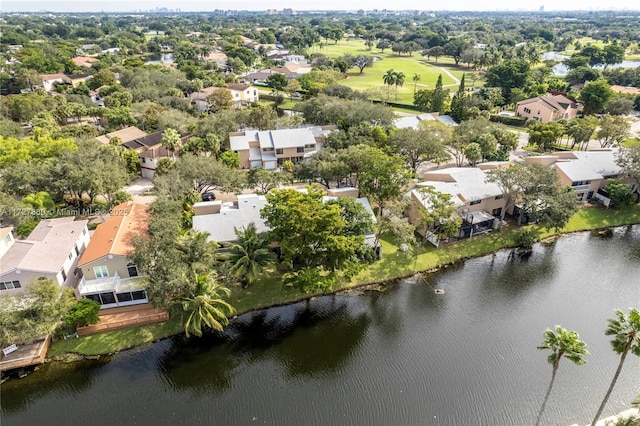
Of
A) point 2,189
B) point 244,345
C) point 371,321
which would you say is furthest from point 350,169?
point 2,189

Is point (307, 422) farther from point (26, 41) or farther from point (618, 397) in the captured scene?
point (26, 41)

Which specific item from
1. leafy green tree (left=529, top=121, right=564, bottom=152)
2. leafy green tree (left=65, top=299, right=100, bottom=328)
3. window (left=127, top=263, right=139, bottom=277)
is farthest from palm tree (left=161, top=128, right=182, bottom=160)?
leafy green tree (left=529, top=121, right=564, bottom=152)

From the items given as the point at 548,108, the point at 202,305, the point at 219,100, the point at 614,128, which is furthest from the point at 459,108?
the point at 202,305

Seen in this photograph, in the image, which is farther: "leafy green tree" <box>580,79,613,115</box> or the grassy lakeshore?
"leafy green tree" <box>580,79,613,115</box>

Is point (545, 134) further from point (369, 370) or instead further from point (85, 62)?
point (85, 62)

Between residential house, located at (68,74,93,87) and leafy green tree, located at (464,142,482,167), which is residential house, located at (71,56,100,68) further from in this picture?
leafy green tree, located at (464,142,482,167)

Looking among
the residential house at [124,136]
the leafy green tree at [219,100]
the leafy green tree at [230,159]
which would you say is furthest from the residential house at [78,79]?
the leafy green tree at [230,159]

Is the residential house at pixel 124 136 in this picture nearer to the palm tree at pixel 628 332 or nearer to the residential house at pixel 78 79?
the residential house at pixel 78 79
